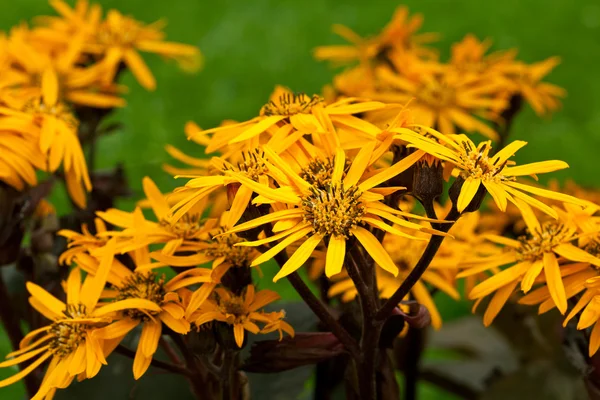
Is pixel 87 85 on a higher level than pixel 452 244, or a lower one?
higher

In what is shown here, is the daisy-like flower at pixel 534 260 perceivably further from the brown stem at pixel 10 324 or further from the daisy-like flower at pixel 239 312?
the brown stem at pixel 10 324

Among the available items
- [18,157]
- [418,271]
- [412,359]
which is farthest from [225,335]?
[412,359]

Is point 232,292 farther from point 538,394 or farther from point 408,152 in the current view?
point 538,394

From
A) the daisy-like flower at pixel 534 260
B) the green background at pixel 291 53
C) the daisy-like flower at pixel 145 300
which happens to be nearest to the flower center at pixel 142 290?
the daisy-like flower at pixel 145 300

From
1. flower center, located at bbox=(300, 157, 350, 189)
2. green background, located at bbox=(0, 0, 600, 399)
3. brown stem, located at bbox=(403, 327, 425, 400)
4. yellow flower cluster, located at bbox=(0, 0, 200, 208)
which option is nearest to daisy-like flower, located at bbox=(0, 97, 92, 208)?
yellow flower cluster, located at bbox=(0, 0, 200, 208)

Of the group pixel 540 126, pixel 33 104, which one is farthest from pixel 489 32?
pixel 33 104

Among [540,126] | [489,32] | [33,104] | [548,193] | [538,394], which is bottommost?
[538,394]

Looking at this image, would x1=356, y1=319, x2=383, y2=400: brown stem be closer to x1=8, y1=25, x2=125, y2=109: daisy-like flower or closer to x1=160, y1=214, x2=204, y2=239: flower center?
x1=160, y1=214, x2=204, y2=239: flower center
